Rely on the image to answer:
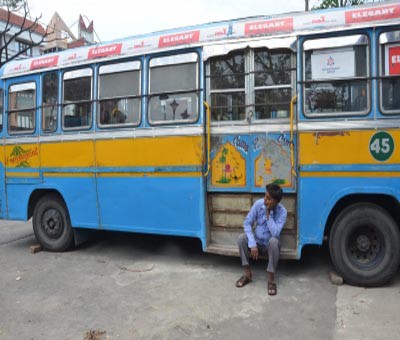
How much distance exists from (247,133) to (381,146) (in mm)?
1530


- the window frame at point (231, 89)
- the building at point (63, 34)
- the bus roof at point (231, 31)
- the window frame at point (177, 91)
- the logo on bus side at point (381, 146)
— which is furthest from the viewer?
the building at point (63, 34)

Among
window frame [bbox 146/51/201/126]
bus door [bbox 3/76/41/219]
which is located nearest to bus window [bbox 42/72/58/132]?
bus door [bbox 3/76/41/219]

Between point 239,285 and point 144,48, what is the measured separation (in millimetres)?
3417

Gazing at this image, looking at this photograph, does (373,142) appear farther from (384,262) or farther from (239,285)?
(239,285)

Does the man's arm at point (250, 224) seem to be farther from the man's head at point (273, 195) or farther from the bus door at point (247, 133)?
the bus door at point (247, 133)

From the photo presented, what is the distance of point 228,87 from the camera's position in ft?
16.4

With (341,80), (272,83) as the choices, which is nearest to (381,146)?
(341,80)

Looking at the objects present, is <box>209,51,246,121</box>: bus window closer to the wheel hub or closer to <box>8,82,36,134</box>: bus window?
the wheel hub

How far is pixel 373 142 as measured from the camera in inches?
169

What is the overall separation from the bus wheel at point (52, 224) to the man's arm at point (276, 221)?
11.6ft

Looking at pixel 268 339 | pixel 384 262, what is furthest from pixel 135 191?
pixel 384 262

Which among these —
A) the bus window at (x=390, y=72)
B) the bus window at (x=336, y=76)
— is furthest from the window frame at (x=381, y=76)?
the bus window at (x=336, y=76)

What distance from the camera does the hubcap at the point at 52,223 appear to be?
656 cm

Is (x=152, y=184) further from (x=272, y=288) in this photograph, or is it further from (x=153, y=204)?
(x=272, y=288)
